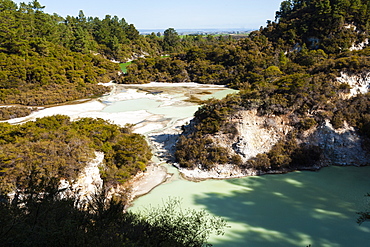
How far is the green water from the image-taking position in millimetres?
9663

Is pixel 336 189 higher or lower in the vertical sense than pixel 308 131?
lower

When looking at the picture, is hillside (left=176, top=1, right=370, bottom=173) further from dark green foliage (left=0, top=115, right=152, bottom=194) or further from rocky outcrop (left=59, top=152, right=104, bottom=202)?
rocky outcrop (left=59, top=152, right=104, bottom=202)

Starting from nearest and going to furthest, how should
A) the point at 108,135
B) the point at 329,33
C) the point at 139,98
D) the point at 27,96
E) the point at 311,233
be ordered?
the point at 311,233 < the point at 108,135 < the point at 27,96 < the point at 139,98 < the point at 329,33

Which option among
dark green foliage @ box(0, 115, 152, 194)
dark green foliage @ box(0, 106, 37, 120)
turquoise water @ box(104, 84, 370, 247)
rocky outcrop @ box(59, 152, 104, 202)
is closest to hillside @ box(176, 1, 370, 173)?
turquoise water @ box(104, 84, 370, 247)

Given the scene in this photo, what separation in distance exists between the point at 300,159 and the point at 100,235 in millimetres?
13786

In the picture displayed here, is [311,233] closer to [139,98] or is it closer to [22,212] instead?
[22,212]

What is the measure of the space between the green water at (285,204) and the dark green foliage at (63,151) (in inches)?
107

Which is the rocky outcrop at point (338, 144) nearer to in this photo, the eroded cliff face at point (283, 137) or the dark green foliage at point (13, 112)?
the eroded cliff face at point (283, 137)

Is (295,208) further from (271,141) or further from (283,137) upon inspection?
(283,137)

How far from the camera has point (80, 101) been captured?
3353cm

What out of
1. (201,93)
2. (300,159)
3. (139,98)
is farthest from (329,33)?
(300,159)

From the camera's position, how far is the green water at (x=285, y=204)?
966 cm

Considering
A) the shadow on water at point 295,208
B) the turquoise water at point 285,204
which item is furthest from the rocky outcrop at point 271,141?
the shadow on water at point 295,208

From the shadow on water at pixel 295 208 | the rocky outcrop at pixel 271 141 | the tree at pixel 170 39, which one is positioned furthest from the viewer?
the tree at pixel 170 39
